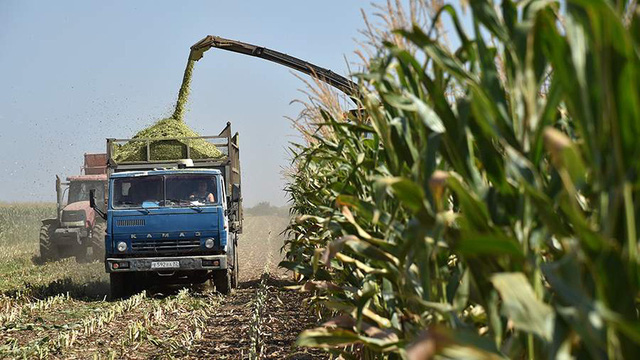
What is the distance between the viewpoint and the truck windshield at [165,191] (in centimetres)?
1155

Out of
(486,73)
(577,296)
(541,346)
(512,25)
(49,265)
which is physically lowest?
(49,265)

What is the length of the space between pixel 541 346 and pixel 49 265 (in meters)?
17.4

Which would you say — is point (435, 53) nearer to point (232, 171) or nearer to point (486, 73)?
point (486, 73)

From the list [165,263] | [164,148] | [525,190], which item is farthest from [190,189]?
[525,190]

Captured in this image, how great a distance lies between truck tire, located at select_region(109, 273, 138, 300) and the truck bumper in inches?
15.7

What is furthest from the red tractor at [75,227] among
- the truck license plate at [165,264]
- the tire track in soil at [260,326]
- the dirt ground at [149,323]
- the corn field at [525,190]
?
the corn field at [525,190]

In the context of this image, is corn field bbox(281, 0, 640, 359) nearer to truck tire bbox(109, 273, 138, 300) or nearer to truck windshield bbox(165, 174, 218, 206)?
truck windshield bbox(165, 174, 218, 206)

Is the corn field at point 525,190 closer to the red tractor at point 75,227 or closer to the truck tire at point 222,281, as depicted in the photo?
the truck tire at point 222,281

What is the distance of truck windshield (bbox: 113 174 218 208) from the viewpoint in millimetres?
11547

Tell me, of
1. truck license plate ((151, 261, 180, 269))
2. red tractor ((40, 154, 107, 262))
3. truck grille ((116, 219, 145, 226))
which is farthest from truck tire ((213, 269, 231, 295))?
red tractor ((40, 154, 107, 262))

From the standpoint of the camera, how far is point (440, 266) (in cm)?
264

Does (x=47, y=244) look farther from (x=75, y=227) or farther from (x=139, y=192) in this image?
(x=139, y=192)

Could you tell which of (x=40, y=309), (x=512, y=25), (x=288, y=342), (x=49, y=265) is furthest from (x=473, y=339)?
(x=49, y=265)

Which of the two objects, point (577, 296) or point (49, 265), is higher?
point (577, 296)
